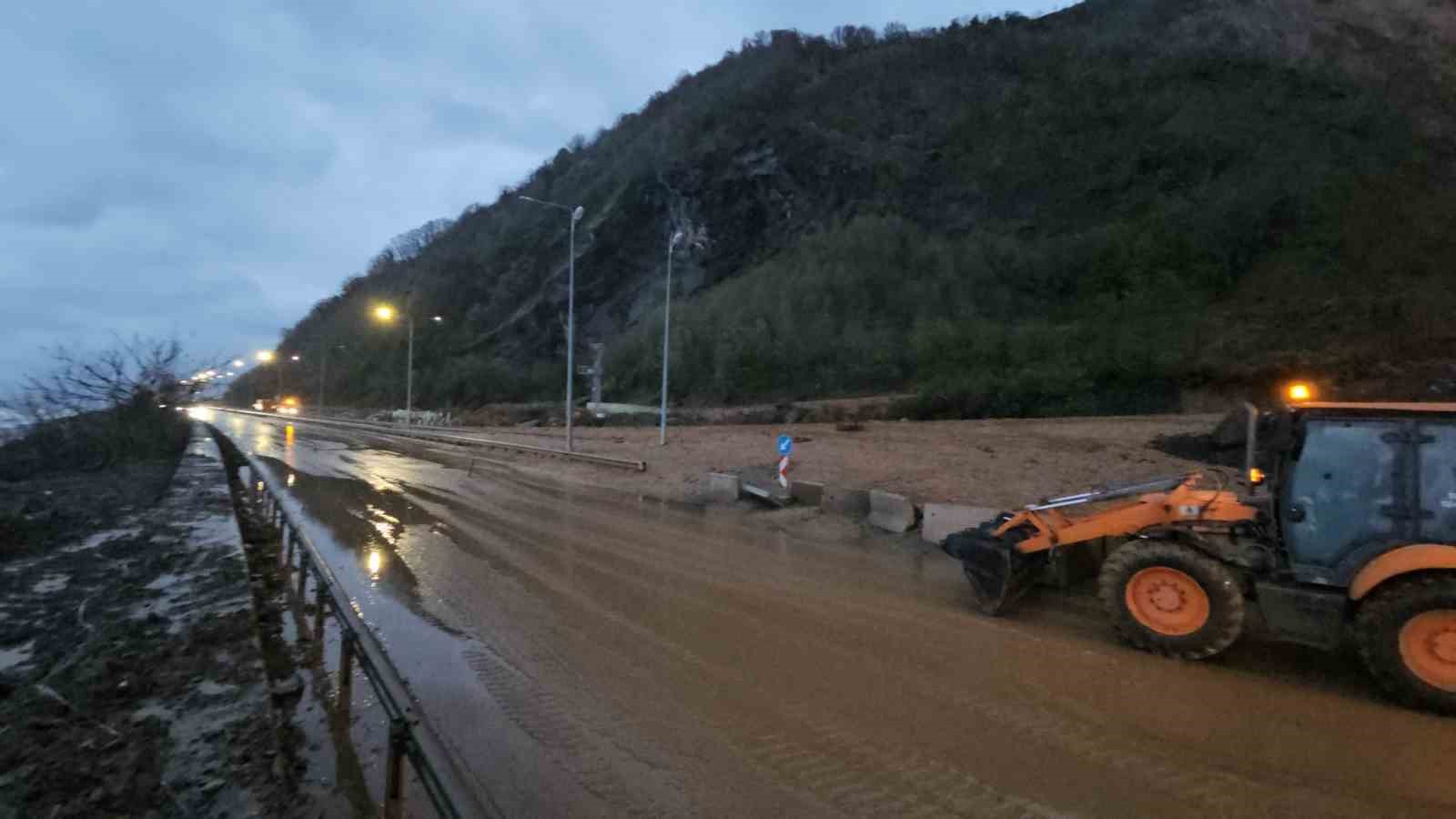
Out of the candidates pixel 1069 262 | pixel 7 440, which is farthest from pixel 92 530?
pixel 1069 262

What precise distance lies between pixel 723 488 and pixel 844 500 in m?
3.55

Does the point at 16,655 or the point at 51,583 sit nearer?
the point at 16,655

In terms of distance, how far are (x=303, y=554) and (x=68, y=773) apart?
9.83 ft

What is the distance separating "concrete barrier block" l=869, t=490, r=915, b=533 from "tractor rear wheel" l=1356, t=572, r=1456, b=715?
8.03 meters

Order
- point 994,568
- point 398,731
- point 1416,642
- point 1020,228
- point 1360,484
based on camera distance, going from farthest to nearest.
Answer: point 1020,228
point 994,568
point 1360,484
point 1416,642
point 398,731

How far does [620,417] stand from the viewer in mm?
49781

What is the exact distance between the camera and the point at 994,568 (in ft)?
28.1

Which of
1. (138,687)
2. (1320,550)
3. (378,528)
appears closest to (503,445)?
(378,528)

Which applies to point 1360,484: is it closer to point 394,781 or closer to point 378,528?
point 394,781

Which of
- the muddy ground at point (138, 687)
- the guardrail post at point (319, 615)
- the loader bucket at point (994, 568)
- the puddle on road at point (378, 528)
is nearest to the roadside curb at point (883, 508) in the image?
the loader bucket at point (994, 568)

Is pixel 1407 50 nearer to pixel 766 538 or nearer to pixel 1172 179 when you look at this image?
pixel 1172 179

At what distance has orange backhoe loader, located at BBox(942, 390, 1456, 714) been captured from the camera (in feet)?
20.5

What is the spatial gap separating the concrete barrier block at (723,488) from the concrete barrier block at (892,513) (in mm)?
4351

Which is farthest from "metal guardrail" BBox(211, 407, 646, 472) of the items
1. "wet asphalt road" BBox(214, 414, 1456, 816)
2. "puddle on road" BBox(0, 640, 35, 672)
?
"puddle on road" BBox(0, 640, 35, 672)
